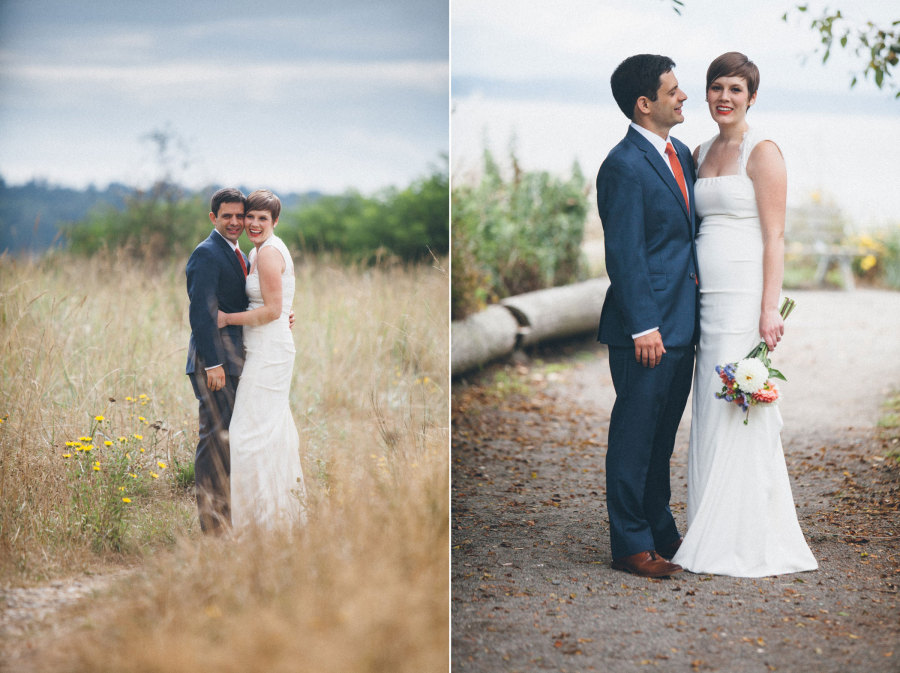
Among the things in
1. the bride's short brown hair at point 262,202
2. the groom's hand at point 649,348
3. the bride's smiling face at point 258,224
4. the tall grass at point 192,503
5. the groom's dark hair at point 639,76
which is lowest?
the tall grass at point 192,503

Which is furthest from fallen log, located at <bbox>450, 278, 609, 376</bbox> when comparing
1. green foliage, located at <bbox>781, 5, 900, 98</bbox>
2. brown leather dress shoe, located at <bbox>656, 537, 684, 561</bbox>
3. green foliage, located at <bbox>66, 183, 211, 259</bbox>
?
brown leather dress shoe, located at <bbox>656, 537, 684, 561</bbox>

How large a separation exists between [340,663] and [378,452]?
116 centimetres

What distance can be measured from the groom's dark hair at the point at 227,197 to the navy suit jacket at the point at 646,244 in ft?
4.75

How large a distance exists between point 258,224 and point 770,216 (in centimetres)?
208

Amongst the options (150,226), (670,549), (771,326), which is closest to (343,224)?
(150,226)

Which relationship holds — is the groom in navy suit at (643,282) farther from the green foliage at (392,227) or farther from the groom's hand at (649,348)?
the green foliage at (392,227)

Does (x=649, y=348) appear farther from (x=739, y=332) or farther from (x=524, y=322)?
(x=524, y=322)

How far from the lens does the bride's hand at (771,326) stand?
3783 mm

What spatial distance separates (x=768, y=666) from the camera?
305 centimetres

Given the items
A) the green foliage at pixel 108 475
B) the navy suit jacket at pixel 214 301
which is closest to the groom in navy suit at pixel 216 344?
the navy suit jacket at pixel 214 301

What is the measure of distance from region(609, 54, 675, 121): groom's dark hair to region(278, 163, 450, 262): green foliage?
5267 millimetres

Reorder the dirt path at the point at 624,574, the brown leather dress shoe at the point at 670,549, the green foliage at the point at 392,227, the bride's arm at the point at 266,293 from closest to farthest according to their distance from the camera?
the dirt path at the point at 624,574 < the bride's arm at the point at 266,293 < the brown leather dress shoe at the point at 670,549 < the green foliage at the point at 392,227

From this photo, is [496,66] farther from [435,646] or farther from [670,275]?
[435,646]

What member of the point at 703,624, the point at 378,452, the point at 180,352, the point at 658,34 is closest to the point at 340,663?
the point at 378,452
